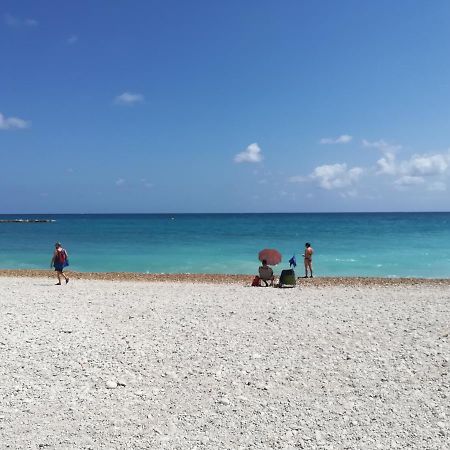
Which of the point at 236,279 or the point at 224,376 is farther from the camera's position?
the point at 236,279

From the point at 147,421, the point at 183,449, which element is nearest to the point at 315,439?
the point at 183,449

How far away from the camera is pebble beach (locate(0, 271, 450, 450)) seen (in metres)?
5.72

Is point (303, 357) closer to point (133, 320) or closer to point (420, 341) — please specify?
point (420, 341)

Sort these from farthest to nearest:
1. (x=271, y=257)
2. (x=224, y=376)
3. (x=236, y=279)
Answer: (x=236, y=279) → (x=271, y=257) → (x=224, y=376)

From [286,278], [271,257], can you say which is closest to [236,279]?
[271,257]

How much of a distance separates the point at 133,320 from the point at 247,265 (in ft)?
67.3

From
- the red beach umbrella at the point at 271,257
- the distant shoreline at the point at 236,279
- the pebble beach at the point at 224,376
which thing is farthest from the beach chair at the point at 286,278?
the pebble beach at the point at 224,376

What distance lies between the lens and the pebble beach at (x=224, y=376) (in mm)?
5719

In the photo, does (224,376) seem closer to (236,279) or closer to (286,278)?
(286,278)

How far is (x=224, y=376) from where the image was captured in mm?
7535

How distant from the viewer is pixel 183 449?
17.6ft

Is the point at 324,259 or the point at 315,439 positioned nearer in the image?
the point at 315,439

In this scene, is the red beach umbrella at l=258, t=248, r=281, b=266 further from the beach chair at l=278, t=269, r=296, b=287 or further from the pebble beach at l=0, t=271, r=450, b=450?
the pebble beach at l=0, t=271, r=450, b=450

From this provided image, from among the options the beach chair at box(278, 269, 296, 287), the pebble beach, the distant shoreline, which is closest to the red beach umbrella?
the beach chair at box(278, 269, 296, 287)
